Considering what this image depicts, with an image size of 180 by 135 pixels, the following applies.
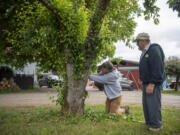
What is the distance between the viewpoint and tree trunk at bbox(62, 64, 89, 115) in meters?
5.11

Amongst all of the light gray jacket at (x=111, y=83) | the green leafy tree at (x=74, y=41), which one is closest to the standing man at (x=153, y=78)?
the light gray jacket at (x=111, y=83)

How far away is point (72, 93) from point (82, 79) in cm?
45

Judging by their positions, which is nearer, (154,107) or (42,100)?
(154,107)

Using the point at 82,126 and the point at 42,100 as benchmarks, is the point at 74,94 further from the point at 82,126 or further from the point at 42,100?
the point at 42,100

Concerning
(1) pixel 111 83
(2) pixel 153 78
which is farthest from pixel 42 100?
(2) pixel 153 78

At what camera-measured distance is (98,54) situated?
18.3 ft

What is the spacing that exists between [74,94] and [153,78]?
2.09 meters

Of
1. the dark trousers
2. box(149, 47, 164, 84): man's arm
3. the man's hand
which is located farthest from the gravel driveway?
box(149, 47, 164, 84): man's arm

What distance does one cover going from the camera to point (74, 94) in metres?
5.13

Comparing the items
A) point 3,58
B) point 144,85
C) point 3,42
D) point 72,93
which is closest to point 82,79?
point 72,93

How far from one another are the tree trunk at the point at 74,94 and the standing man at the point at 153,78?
5.42ft

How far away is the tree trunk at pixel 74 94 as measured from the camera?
511 cm

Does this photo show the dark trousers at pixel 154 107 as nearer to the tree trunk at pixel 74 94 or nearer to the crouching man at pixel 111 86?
the crouching man at pixel 111 86

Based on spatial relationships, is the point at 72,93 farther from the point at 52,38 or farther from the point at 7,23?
the point at 7,23
